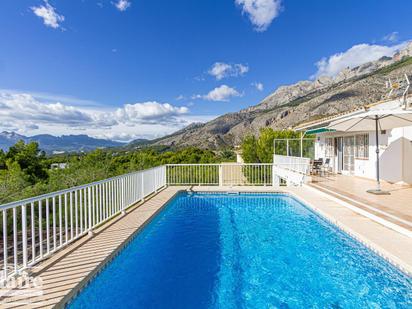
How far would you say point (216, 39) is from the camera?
68.1 feet

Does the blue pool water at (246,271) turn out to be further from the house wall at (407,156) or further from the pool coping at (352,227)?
the house wall at (407,156)

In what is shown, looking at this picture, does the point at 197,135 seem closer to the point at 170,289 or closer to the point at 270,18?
the point at 270,18

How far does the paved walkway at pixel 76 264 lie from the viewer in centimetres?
258

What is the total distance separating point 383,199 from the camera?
20.4 feet

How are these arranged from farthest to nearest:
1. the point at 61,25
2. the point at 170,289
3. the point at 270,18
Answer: the point at 270,18 < the point at 61,25 < the point at 170,289

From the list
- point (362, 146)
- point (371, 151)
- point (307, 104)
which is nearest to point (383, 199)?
point (371, 151)

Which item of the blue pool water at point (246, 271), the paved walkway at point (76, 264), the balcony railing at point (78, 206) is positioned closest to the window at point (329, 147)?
the balcony railing at point (78, 206)

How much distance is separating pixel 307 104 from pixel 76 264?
52580mm

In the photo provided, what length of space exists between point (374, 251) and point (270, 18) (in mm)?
19402

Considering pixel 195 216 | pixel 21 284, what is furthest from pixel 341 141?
pixel 21 284

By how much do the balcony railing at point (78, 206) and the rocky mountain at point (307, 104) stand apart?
13513mm

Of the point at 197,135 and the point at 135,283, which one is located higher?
the point at 197,135

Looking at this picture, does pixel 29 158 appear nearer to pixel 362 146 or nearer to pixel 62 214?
pixel 62 214

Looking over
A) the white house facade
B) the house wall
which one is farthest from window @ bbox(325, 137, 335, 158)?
the house wall
